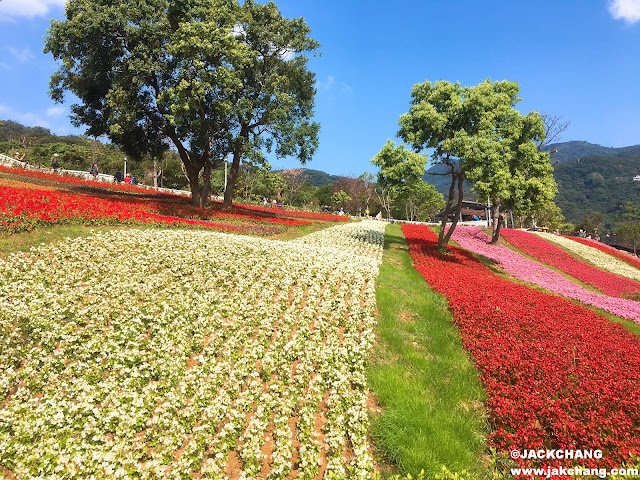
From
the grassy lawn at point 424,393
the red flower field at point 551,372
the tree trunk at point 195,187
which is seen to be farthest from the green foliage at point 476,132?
the tree trunk at point 195,187

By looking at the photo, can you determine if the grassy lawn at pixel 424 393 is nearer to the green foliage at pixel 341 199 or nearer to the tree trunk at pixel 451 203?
the tree trunk at pixel 451 203

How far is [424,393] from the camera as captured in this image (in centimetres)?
780

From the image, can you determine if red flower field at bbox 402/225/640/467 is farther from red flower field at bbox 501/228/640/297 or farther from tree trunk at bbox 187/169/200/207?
tree trunk at bbox 187/169/200/207

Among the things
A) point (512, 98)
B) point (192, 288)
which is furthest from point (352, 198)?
point (192, 288)

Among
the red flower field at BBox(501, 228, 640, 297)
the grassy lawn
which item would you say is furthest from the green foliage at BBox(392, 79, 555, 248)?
the grassy lawn

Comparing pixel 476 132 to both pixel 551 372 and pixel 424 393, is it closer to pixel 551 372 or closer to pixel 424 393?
pixel 551 372

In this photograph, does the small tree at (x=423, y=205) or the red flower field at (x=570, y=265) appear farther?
the small tree at (x=423, y=205)

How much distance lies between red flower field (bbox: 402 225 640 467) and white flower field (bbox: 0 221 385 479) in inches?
122

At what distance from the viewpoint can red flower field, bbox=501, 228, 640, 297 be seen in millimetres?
24869

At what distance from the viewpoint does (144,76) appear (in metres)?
24.4

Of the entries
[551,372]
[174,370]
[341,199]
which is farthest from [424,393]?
[341,199]

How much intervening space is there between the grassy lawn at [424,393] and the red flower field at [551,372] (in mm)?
448

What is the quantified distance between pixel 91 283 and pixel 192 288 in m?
2.69

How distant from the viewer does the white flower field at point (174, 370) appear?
5254 millimetres
